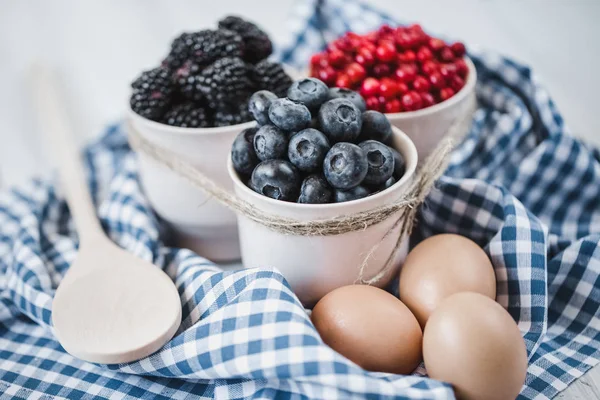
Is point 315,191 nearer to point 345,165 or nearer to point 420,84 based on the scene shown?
point 345,165

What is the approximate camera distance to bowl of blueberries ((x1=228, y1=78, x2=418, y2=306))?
2.01 ft

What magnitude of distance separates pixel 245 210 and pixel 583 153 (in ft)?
1.77

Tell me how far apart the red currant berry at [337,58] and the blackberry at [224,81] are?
6.3 inches

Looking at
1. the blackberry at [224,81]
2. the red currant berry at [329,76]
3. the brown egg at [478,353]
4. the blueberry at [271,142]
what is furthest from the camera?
the red currant berry at [329,76]

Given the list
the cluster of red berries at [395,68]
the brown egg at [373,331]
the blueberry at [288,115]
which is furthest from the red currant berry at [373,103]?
the brown egg at [373,331]

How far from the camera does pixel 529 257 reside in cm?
67

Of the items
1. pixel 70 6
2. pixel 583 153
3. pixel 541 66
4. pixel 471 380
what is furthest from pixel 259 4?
pixel 471 380

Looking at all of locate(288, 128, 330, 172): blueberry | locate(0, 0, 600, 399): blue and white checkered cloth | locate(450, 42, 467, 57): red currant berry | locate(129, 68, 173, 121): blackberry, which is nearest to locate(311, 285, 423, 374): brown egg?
locate(0, 0, 600, 399): blue and white checkered cloth

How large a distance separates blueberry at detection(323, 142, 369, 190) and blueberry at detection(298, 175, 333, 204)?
14 mm

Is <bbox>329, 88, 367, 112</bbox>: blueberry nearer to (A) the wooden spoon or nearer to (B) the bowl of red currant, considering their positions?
(B) the bowl of red currant

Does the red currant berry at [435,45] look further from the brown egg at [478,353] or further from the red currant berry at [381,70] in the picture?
the brown egg at [478,353]

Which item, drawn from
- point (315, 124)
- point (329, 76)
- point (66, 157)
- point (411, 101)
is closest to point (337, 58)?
point (329, 76)

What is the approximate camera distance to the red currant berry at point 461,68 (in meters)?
0.89

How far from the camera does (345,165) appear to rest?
59 centimetres
